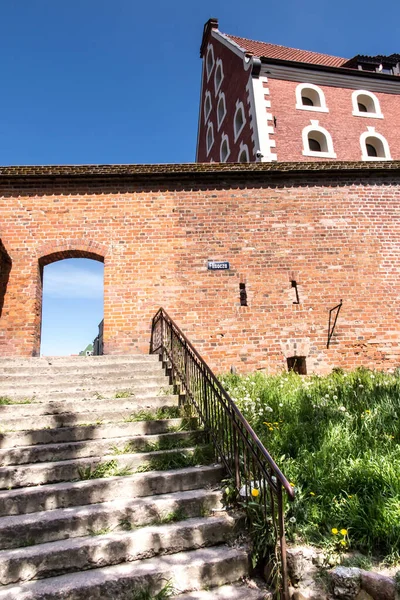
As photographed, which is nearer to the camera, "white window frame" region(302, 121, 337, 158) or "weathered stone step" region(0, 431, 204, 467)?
"weathered stone step" region(0, 431, 204, 467)

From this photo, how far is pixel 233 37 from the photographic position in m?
Result: 20.2

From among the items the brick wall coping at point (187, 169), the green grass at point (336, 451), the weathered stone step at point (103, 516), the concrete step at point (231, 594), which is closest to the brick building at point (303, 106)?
the brick wall coping at point (187, 169)

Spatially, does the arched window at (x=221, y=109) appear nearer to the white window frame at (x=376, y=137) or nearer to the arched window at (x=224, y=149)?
the arched window at (x=224, y=149)

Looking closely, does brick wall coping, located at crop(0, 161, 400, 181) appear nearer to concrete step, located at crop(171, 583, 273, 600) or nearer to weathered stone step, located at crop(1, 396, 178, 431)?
weathered stone step, located at crop(1, 396, 178, 431)

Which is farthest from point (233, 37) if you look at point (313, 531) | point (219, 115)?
point (313, 531)

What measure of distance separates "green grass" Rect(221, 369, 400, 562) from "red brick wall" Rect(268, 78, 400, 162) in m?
11.4

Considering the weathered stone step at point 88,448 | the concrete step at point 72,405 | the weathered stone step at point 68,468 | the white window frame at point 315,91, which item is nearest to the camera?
the weathered stone step at point 68,468

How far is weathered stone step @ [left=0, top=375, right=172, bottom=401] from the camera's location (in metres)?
5.36

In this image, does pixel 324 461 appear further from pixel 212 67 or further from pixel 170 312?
pixel 212 67

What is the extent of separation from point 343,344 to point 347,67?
16.7m

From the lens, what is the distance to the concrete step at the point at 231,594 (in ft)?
9.59

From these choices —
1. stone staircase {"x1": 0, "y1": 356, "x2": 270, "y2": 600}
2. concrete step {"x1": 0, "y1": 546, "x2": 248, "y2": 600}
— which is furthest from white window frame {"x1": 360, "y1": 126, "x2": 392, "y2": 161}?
concrete step {"x1": 0, "y1": 546, "x2": 248, "y2": 600}

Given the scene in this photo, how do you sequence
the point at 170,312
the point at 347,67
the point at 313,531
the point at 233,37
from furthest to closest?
the point at 233,37
the point at 347,67
the point at 170,312
the point at 313,531

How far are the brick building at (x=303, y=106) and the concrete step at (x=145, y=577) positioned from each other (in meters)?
13.7
